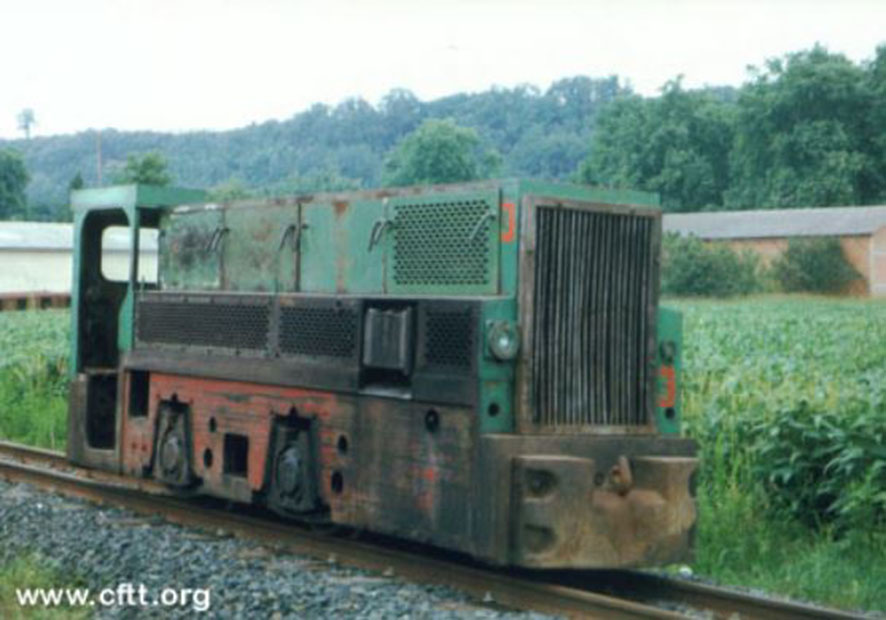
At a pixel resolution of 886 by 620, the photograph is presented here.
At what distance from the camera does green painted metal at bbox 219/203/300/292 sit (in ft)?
30.3

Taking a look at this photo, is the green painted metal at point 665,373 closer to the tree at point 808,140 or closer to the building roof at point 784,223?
the building roof at point 784,223

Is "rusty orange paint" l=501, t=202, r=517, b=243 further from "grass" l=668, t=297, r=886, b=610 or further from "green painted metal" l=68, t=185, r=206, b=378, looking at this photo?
"green painted metal" l=68, t=185, r=206, b=378

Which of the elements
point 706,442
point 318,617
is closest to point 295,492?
point 318,617

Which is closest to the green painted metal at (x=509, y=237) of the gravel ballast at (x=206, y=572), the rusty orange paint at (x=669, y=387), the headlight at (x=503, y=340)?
the headlight at (x=503, y=340)

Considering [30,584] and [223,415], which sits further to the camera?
[223,415]

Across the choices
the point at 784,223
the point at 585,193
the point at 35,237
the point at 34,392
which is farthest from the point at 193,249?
the point at 784,223

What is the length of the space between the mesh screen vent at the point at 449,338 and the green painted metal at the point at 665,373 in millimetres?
1380

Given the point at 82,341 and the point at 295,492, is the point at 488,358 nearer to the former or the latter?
the point at 295,492

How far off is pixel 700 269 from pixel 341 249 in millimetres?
43815

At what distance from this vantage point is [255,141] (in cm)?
8094

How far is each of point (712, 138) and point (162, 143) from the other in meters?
42.8

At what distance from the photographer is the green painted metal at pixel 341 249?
8.50m

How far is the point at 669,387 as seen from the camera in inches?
321

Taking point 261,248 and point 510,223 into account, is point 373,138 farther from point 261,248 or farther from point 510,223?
point 510,223
